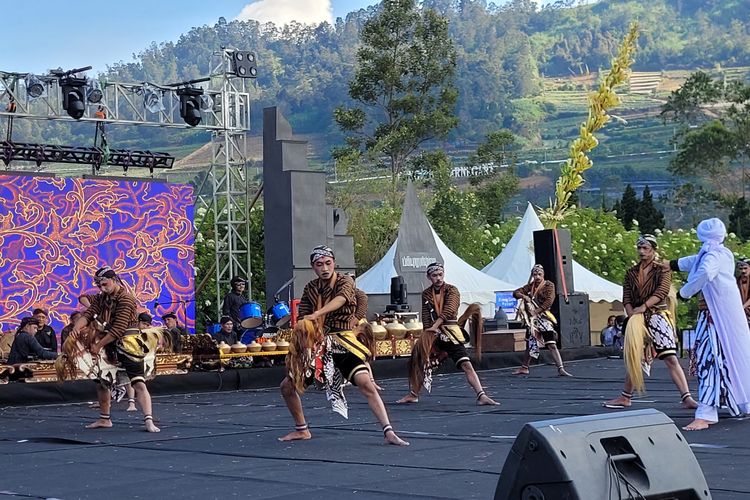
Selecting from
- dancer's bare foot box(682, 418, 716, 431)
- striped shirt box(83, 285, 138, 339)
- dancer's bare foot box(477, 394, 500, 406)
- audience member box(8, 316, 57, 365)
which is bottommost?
dancer's bare foot box(477, 394, 500, 406)

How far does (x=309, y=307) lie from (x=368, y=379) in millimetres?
744

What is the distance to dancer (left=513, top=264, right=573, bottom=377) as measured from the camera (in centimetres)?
1677

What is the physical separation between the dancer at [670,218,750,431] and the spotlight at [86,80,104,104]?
14209mm

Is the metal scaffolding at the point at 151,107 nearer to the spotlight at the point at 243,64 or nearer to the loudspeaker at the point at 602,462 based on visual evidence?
the spotlight at the point at 243,64

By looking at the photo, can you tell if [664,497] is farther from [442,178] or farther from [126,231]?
[442,178]

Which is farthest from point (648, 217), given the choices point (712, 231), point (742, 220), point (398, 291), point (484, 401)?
point (712, 231)

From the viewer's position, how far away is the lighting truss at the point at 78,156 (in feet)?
69.3

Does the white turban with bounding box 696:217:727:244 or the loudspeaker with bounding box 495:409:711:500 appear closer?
the loudspeaker with bounding box 495:409:711:500

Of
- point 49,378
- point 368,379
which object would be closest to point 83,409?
point 49,378

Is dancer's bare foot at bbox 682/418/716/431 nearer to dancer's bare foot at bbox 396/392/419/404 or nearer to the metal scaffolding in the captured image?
dancer's bare foot at bbox 396/392/419/404

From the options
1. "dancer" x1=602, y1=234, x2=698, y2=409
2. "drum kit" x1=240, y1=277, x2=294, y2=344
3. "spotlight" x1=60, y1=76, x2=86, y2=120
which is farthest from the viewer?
"spotlight" x1=60, y1=76, x2=86, y2=120

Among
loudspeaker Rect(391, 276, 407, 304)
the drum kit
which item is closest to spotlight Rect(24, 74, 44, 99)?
the drum kit

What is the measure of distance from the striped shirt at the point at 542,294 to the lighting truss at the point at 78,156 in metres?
9.05

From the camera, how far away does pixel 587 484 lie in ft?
13.8
